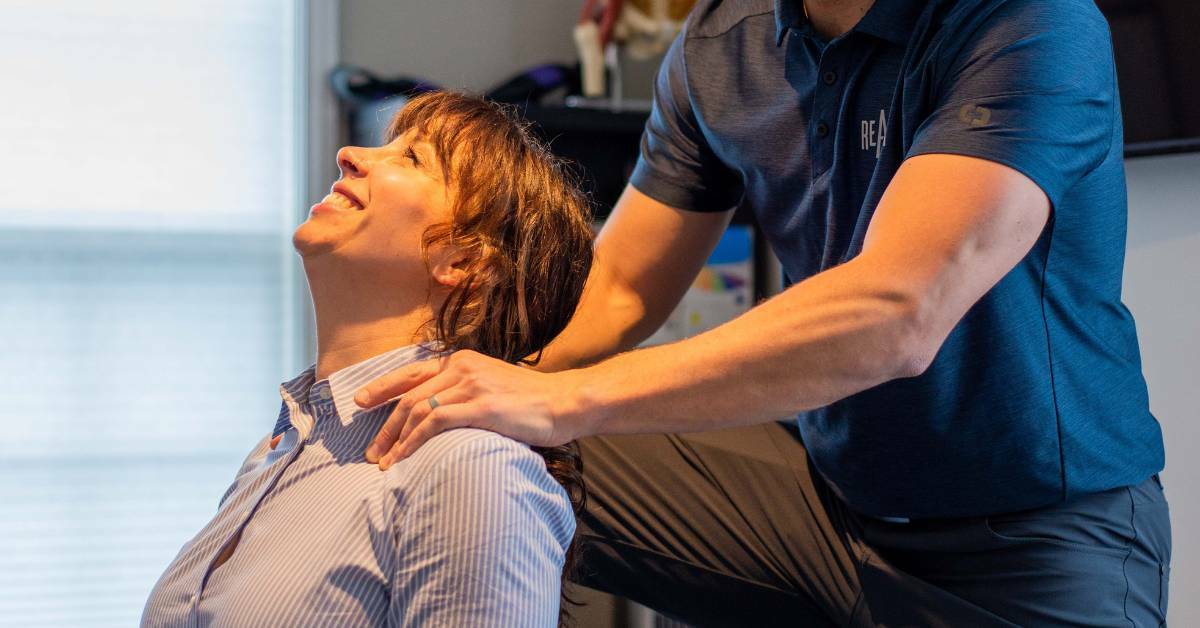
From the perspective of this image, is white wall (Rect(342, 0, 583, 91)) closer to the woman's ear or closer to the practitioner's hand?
the woman's ear

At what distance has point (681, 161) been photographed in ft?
5.32

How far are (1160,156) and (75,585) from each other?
7.49 ft

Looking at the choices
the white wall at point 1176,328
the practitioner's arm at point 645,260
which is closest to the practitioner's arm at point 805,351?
the practitioner's arm at point 645,260

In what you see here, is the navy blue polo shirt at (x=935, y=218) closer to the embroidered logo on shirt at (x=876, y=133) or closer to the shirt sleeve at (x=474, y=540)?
the embroidered logo on shirt at (x=876, y=133)

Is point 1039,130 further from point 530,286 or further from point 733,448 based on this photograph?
point 733,448

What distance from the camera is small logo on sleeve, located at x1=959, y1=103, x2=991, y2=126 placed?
1.11 metres

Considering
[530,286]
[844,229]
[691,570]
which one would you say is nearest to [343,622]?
[530,286]

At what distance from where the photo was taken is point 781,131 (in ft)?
4.83

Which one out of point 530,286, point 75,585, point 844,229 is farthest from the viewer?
point 75,585

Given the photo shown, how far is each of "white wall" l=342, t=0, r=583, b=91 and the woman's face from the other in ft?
5.34

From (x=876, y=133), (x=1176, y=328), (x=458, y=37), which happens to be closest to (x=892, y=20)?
(x=876, y=133)

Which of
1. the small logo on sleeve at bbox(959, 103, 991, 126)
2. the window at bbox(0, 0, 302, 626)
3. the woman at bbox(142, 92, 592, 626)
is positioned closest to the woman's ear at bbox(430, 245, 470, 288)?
the woman at bbox(142, 92, 592, 626)

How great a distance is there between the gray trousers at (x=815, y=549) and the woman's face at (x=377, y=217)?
1.65 ft

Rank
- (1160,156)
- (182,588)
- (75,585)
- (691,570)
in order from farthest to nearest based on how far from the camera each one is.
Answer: (75,585) < (1160,156) < (691,570) < (182,588)
